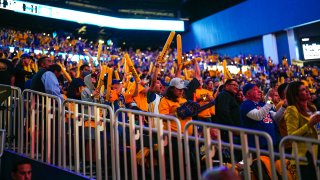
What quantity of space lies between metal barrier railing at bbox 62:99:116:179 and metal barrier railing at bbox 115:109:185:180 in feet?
0.51

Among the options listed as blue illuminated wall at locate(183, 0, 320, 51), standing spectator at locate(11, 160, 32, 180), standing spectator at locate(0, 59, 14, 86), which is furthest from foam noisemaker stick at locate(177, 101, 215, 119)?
blue illuminated wall at locate(183, 0, 320, 51)

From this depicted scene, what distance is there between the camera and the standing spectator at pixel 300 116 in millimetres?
3276

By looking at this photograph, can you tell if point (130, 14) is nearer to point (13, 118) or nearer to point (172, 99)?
point (13, 118)

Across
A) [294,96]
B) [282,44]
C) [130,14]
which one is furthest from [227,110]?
[130,14]

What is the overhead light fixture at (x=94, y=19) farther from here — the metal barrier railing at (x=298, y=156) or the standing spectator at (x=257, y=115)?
the metal barrier railing at (x=298, y=156)

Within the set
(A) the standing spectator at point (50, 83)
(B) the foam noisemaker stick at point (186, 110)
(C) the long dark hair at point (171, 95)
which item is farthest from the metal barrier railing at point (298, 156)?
(A) the standing spectator at point (50, 83)

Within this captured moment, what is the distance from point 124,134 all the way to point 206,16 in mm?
31714

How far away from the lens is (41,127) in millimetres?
5242

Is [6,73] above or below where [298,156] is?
above

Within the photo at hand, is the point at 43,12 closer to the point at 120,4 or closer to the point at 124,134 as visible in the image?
the point at 120,4

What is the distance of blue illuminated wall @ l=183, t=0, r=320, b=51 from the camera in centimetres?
2241

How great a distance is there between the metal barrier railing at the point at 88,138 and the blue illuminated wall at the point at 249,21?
2043 cm

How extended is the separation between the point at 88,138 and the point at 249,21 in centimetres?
2444

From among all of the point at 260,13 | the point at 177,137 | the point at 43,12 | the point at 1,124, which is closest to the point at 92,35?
the point at 43,12
